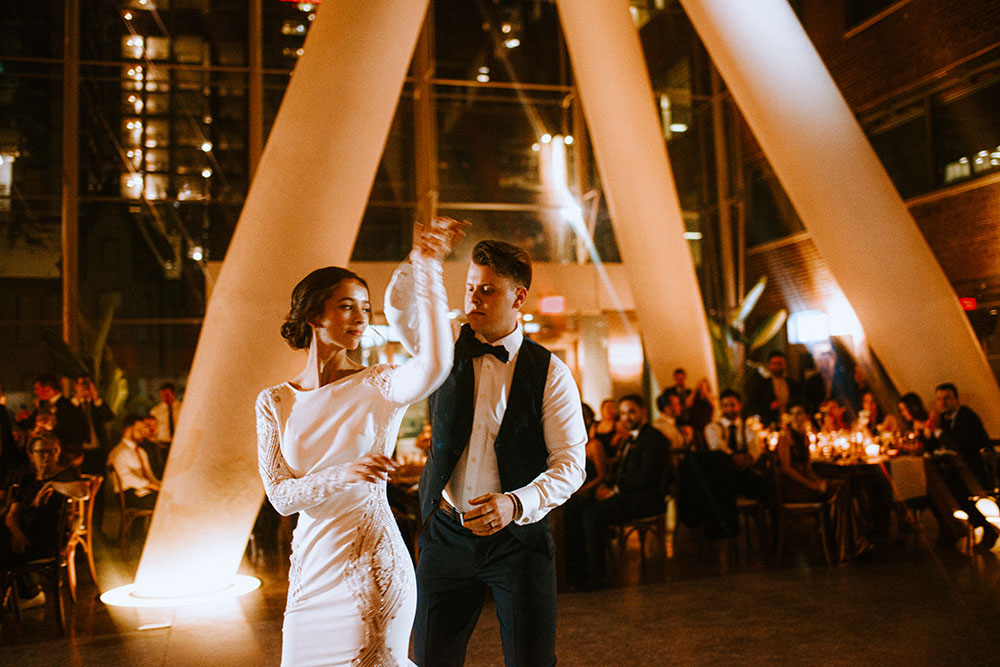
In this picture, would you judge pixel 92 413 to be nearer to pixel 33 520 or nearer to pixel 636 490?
pixel 33 520

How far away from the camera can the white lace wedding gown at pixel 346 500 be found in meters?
2.09

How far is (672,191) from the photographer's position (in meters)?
10.6

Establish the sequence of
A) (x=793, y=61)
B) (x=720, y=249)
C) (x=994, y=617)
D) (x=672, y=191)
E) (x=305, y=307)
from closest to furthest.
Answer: (x=305, y=307)
(x=994, y=617)
(x=793, y=61)
(x=672, y=191)
(x=720, y=249)

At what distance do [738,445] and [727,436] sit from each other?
0.56 feet

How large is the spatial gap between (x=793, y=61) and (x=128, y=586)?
7.29 metres

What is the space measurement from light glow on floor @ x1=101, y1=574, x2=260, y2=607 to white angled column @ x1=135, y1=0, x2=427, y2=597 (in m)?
0.06

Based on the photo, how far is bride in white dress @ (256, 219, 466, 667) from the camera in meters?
2.09

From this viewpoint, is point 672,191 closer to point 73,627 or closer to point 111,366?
point 111,366

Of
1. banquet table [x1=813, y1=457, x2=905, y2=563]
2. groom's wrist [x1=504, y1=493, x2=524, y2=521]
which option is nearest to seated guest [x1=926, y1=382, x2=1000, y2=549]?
banquet table [x1=813, y1=457, x2=905, y2=563]

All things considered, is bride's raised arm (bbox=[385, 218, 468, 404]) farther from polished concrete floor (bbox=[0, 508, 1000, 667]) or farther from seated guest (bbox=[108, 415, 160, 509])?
seated guest (bbox=[108, 415, 160, 509])

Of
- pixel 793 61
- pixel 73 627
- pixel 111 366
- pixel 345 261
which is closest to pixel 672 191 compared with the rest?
pixel 793 61

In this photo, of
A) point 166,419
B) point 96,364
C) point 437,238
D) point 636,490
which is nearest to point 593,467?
point 636,490

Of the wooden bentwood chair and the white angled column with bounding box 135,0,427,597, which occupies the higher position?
the white angled column with bounding box 135,0,427,597

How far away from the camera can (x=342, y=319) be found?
7.15ft
